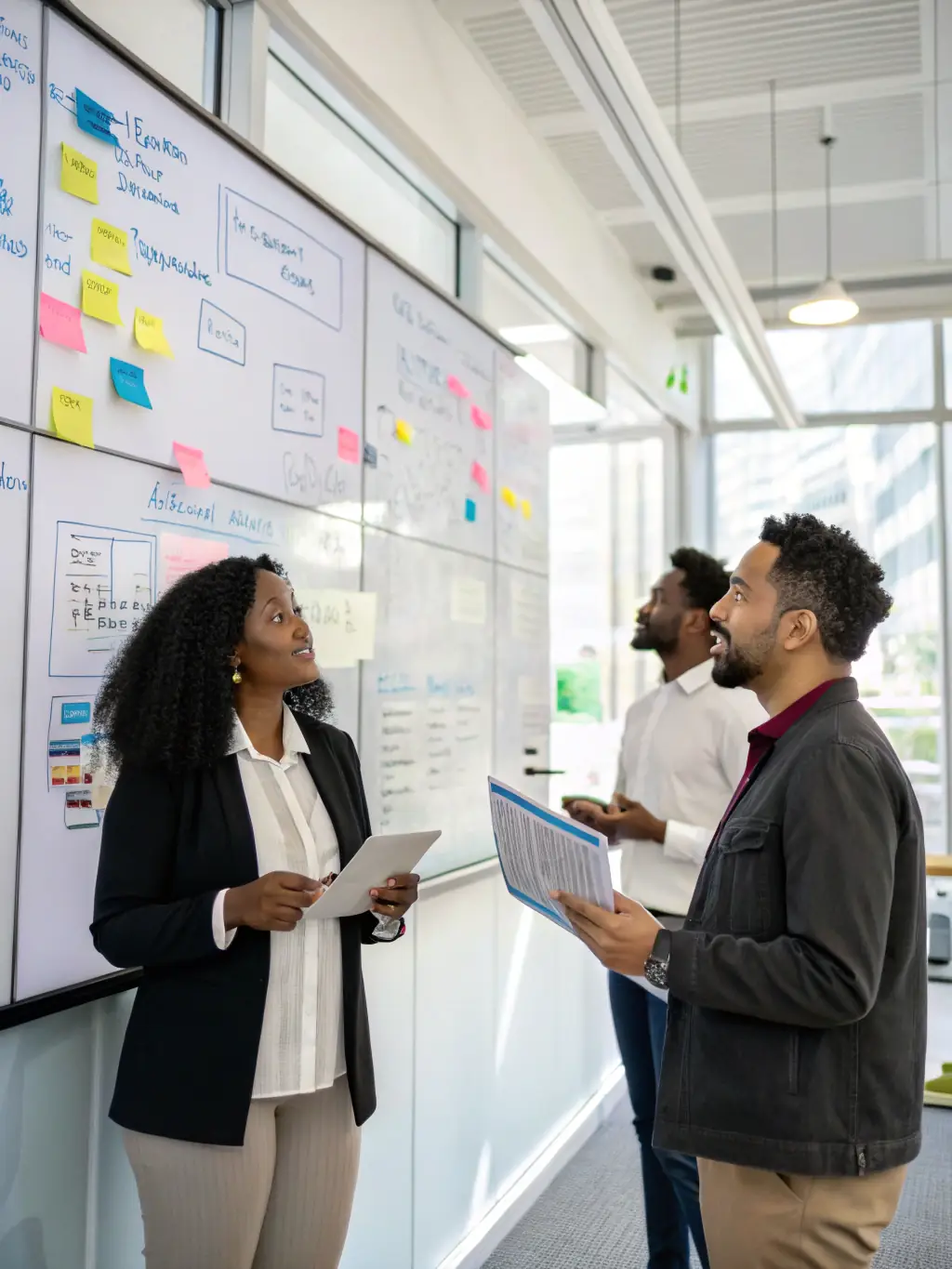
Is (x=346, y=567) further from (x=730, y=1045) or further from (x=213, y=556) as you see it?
(x=730, y=1045)

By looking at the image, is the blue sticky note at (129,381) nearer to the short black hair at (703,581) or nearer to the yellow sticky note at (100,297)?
the yellow sticky note at (100,297)

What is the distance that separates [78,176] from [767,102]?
8.95ft

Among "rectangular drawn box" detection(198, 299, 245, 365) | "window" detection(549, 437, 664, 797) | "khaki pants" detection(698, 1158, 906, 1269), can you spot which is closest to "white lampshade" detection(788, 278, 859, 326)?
"window" detection(549, 437, 664, 797)

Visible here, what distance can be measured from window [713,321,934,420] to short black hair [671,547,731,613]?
3.22 metres

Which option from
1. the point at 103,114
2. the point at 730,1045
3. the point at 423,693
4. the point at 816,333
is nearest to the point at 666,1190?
the point at 423,693

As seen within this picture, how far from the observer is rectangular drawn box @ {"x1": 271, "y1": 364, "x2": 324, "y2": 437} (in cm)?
211

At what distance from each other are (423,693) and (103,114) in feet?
4.81

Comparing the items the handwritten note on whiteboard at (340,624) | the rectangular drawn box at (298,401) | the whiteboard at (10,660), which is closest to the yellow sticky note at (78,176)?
the whiteboard at (10,660)

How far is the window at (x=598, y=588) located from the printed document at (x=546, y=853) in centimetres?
311

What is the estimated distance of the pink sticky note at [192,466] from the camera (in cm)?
181

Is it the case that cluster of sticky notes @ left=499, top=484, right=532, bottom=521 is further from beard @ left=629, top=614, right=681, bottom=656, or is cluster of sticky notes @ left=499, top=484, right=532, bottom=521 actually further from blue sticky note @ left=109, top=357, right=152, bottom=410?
blue sticky note @ left=109, top=357, right=152, bottom=410

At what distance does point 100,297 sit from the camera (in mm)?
1654

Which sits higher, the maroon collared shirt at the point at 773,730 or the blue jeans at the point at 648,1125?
the maroon collared shirt at the point at 773,730

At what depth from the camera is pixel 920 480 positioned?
5.75m
